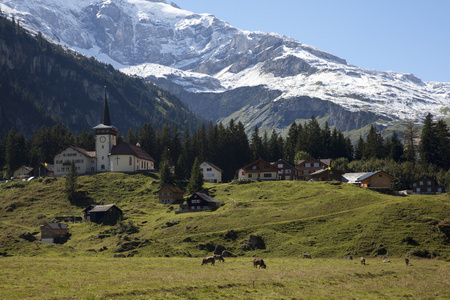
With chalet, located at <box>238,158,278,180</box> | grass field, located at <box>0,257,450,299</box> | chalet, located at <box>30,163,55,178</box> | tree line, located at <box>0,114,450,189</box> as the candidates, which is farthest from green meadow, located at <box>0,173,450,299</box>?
tree line, located at <box>0,114,450,189</box>

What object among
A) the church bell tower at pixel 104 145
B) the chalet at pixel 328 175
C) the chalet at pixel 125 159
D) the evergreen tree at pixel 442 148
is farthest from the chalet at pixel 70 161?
the evergreen tree at pixel 442 148

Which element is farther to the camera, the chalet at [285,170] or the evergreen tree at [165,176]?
the chalet at [285,170]

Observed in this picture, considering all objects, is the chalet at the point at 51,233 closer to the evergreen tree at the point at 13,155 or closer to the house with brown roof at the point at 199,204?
the house with brown roof at the point at 199,204

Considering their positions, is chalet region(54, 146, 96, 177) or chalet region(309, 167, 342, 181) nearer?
chalet region(309, 167, 342, 181)

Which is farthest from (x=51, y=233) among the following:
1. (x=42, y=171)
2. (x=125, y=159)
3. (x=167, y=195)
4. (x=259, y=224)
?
(x=42, y=171)

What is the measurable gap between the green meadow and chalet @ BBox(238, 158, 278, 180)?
12.5 m

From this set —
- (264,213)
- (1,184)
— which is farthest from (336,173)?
(1,184)

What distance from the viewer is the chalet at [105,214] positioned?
100m

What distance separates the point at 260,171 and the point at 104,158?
47486 millimetres

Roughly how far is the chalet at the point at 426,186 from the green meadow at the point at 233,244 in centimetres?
2820

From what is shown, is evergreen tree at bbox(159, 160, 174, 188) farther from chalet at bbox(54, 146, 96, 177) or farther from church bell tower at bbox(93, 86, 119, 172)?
chalet at bbox(54, 146, 96, 177)

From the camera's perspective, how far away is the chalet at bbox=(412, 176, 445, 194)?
122 m

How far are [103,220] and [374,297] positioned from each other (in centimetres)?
7353

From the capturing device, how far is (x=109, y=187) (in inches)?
5000
